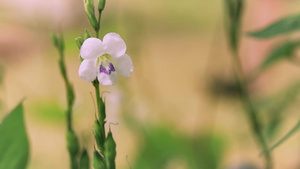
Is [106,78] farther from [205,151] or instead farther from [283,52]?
[205,151]

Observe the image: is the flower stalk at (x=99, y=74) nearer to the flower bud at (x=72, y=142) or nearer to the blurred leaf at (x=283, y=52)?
the flower bud at (x=72, y=142)

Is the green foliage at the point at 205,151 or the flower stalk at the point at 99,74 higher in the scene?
the flower stalk at the point at 99,74

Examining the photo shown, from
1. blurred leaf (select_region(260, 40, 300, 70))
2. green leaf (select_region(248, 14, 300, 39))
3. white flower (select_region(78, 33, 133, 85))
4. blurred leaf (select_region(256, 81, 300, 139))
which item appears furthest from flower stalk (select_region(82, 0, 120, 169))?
blurred leaf (select_region(256, 81, 300, 139))

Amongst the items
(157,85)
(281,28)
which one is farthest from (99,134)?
(157,85)

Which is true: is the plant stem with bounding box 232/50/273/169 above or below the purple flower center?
below

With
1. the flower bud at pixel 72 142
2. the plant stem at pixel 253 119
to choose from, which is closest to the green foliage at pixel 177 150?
the plant stem at pixel 253 119

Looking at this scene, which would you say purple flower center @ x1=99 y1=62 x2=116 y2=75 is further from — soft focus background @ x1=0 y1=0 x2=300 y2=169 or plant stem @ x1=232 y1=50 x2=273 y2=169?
soft focus background @ x1=0 y1=0 x2=300 y2=169

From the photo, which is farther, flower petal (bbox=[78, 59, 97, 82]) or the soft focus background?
the soft focus background

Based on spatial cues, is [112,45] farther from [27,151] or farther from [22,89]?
[22,89]
